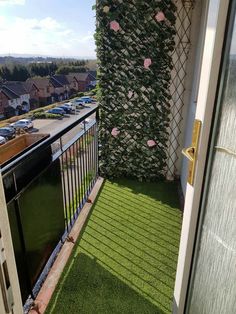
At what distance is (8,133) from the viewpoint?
185cm

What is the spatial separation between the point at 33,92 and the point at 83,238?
6.14 feet

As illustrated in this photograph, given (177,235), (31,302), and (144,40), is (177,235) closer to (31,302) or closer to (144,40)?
(31,302)

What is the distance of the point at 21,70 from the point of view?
281cm

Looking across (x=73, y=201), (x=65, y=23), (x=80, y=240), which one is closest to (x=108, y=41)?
(x=73, y=201)

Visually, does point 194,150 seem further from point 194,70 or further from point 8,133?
point 194,70

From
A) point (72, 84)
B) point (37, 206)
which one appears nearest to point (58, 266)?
point (37, 206)

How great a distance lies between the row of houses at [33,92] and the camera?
240 cm

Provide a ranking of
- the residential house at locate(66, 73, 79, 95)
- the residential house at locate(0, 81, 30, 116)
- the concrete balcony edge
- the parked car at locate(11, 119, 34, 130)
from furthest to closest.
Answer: the residential house at locate(66, 73, 79, 95), the residential house at locate(0, 81, 30, 116), the parked car at locate(11, 119, 34, 130), the concrete balcony edge

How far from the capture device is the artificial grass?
72.6 inches

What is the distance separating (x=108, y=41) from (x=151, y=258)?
2.63 metres

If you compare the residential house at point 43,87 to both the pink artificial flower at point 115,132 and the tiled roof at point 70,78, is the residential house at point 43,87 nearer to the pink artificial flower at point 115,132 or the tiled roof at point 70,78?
the tiled roof at point 70,78

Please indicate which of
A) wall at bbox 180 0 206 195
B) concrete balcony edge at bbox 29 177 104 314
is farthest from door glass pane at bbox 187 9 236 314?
wall at bbox 180 0 206 195

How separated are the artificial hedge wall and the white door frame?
2448 mm

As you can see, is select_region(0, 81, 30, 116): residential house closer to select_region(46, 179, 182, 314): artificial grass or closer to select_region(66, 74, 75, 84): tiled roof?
select_region(46, 179, 182, 314): artificial grass
